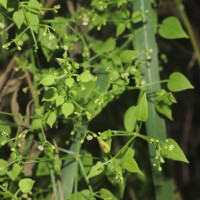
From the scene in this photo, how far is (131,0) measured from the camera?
45.8 inches

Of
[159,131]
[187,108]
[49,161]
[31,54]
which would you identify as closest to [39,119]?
[49,161]

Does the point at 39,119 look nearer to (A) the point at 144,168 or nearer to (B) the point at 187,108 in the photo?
(A) the point at 144,168

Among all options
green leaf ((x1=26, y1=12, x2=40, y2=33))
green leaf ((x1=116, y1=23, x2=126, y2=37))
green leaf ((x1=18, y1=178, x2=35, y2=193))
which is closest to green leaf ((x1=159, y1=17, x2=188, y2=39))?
green leaf ((x1=116, y1=23, x2=126, y2=37))

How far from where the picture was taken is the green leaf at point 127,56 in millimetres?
1096

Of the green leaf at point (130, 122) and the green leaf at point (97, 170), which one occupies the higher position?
the green leaf at point (130, 122)

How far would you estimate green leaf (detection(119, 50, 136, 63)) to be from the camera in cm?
110

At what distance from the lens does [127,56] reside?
1104 mm

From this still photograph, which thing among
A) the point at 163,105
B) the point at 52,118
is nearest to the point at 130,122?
the point at 163,105

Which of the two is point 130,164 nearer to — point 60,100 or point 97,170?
point 97,170

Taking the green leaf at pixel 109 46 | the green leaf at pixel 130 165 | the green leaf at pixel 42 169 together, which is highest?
the green leaf at pixel 109 46

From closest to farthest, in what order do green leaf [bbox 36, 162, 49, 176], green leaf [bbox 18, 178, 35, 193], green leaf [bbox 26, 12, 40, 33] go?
green leaf [bbox 18, 178, 35, 193] < green leaf [bbox 26, 12, 40, 33] < green leaf [bbox 36, 162, 49, 176]

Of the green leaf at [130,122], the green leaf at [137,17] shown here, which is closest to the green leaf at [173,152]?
the green leaf at [130,122]

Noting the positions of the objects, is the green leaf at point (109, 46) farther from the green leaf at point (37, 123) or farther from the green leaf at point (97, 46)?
the green leaf at point (37, 123)

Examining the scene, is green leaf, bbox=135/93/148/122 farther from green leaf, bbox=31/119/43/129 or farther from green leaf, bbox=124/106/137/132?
green leaf, bbox=31/119/43/129
